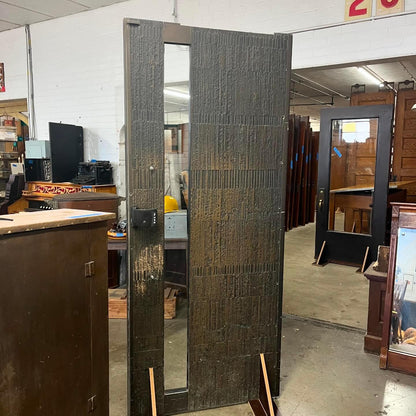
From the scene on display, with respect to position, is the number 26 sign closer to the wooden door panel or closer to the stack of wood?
the stack of wood

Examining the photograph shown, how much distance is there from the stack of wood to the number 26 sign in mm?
3560

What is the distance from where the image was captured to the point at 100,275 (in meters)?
1.77

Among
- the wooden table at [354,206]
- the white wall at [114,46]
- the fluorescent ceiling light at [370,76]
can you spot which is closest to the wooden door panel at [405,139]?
the fluorescent ceiling light at [370,76]

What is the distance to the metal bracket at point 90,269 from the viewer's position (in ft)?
5.54

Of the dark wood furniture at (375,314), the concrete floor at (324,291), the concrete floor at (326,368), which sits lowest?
the concrete floor at (324,291)

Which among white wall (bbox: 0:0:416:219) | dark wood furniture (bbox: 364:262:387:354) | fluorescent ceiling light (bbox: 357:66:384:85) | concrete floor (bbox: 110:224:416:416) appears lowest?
concrete floor (bbox: 110:224:416:416)

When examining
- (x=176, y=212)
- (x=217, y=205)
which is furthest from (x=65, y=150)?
(x=217, y=205)

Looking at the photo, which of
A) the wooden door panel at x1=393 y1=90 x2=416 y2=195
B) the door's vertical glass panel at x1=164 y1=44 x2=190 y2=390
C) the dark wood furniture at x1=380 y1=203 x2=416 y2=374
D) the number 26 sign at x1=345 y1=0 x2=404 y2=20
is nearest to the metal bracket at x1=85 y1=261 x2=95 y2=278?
the door's vertical glass panel at x1=164 y1=44 x2=190 y2=390

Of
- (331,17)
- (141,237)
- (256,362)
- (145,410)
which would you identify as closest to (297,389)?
(256,362)

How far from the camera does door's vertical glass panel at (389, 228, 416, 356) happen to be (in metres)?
2.55

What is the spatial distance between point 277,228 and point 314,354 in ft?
4.08

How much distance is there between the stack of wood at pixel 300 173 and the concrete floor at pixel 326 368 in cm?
343

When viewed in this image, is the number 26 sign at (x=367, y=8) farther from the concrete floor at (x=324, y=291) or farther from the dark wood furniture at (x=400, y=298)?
the concrete floor at (x=324, y=291)

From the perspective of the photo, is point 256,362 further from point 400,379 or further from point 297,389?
point 400,379
